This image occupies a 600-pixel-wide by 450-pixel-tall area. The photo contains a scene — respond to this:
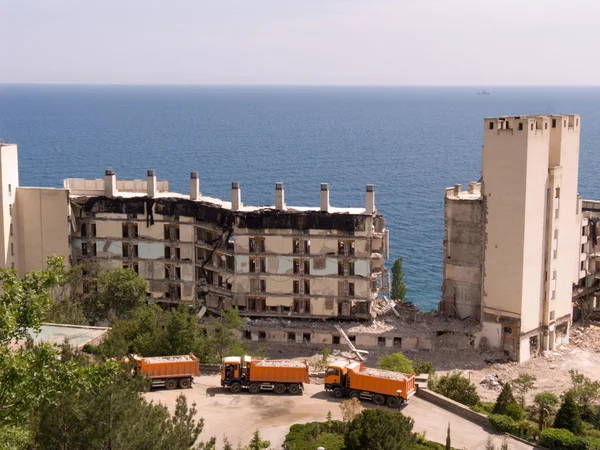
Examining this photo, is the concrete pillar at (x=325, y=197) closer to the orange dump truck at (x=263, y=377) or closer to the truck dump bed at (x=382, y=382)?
the orange dump truck at (x=263, y=377)

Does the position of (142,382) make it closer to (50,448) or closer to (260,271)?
(50,448)

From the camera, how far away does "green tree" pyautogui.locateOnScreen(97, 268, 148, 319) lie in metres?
69.0

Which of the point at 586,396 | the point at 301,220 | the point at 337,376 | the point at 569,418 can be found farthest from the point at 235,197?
the point at 569,418

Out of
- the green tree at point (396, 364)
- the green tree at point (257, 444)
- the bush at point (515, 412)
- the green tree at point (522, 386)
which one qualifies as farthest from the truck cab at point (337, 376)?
the green tree at point (522, 386)

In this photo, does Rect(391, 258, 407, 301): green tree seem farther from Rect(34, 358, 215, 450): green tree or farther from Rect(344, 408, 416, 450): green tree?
Rect(34, 358, 215, 450): green tree

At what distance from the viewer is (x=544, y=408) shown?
52594 mm

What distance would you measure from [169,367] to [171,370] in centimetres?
22

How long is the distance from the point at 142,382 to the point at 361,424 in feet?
35.3

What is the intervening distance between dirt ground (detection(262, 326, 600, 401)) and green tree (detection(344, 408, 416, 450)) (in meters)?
24.1

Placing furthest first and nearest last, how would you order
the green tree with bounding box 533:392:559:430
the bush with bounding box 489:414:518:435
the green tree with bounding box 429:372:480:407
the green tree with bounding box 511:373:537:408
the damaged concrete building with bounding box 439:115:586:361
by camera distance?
the damaged concrete building with bounding box 439:115:586:361, the green tree with bounding box 511:373:537:408, the green tree with bounding box 429:372:480:407, the green tree with bounding box 533:392:559:430, the bush with bounding box 489:414:518:435

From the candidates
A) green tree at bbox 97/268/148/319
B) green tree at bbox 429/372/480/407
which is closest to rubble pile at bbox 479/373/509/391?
green tree at bbox 429/372/480/407

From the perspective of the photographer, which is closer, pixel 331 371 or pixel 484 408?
pixel 331 371

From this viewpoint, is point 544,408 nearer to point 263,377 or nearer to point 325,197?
point 263,377

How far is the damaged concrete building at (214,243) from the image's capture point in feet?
241
